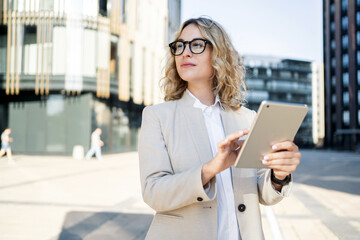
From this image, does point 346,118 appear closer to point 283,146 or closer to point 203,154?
point 203,154

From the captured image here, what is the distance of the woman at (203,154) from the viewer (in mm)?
1470

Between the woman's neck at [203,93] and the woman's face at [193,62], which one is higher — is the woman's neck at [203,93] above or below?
below

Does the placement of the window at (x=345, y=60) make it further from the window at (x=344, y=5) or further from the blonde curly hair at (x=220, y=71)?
the blonde curly hair at (x=220, y=71)

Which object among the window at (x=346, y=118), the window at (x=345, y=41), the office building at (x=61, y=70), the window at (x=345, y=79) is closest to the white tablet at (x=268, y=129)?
the office building at (x=61, y=70)

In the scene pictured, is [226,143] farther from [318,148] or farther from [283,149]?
[318,148]

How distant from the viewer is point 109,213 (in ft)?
20.0

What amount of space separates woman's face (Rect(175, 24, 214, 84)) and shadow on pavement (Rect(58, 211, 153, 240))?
3.41 meters

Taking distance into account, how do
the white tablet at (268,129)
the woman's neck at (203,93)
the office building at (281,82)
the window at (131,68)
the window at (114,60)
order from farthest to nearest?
the office building at (281,82)
the window at (131,68)
the window at (114,60)
the woman's neck at (203,93)
the white tablet at (268,129)

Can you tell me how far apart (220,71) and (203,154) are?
1.65 ft

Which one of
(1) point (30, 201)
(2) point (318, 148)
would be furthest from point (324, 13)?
(1) point (30, 201)

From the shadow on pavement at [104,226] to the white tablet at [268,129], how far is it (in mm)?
3682

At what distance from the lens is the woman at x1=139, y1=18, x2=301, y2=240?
57.9 inches

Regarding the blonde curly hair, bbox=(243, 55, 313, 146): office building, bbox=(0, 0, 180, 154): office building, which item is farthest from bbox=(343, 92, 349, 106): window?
the blonde curly hair

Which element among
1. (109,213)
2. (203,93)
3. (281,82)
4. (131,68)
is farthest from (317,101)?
(203,93)
